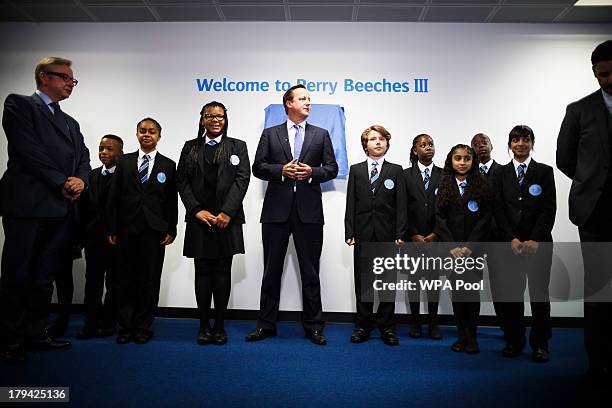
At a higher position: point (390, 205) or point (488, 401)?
point (390, 205)

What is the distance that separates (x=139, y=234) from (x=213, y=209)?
0.60 meters

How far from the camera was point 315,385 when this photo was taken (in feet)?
7.13

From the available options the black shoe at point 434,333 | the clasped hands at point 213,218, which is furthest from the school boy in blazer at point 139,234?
the black shoe at point 434,333

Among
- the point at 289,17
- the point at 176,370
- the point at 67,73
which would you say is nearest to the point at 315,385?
the point at 176,370

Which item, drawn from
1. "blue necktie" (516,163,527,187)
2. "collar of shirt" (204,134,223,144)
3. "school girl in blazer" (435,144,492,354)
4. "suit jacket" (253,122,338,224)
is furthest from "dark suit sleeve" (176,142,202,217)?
"blue necktie" (516,163,527,187)

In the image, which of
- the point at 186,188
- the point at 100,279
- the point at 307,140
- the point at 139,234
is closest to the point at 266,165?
the point at 307,140

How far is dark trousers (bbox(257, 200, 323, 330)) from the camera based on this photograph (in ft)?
10.2

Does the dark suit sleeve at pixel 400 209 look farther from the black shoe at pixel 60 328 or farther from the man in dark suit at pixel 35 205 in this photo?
the black shoe at pixel 60 328

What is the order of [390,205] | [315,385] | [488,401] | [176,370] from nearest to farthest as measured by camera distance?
[488,401] < [315,385] < [176,370] < [390,205]

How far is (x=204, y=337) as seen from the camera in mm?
2973

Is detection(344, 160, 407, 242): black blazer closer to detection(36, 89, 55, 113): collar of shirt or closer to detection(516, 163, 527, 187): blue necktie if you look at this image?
detection(516, 163, 527, 187): blue necktie

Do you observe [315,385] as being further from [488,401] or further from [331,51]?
[331,51]

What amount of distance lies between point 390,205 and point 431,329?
1.10 metres

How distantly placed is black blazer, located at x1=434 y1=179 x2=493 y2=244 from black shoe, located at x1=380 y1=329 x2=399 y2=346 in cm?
81
